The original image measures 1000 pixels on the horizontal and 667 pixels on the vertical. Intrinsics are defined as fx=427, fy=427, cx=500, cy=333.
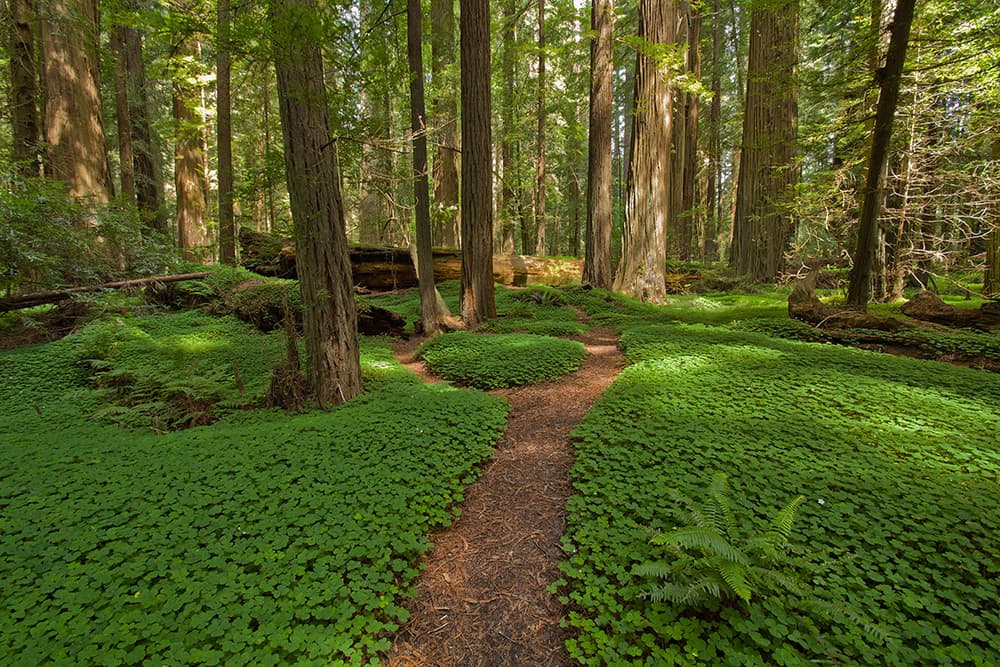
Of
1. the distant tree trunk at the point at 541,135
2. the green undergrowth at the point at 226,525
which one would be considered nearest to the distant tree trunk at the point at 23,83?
the green undergrowth at the point at 226,525

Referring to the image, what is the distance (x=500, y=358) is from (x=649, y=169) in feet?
23.3

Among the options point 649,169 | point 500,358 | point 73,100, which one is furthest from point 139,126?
point 649,169

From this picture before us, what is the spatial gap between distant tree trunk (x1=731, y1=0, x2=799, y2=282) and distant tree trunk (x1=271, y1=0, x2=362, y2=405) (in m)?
10.4

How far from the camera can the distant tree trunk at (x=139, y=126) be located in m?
13.9

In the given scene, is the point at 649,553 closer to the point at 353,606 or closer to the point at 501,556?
the point at 501,556

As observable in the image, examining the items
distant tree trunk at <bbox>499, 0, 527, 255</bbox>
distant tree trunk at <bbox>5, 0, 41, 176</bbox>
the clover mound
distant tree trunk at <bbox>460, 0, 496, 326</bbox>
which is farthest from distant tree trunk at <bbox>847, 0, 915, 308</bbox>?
distant tree trunk at <bbox>5, 0, 41, 176</bbox>

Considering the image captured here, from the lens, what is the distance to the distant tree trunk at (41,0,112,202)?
8.62 metres

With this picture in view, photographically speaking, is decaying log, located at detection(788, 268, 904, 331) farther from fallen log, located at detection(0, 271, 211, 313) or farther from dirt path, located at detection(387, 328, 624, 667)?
fallen log, located at detection(0, 271, 211, 313)

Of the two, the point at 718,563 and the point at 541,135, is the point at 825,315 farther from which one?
the point at 541,135

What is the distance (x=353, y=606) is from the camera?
7.29 feet

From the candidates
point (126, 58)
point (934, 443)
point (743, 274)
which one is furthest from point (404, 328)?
point (126, 58)

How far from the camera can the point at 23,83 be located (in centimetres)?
983

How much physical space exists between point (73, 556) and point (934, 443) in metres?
6.00

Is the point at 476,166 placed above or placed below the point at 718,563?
above
